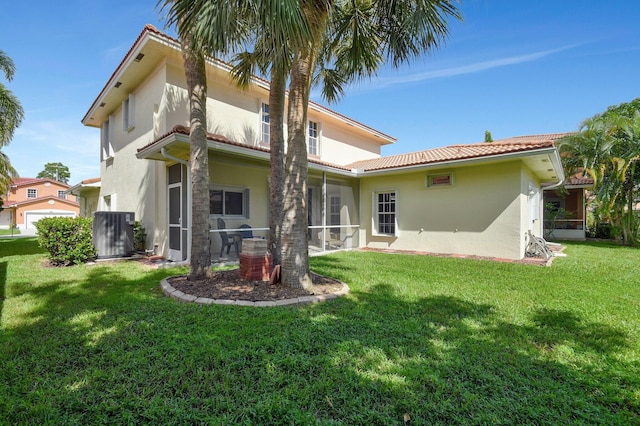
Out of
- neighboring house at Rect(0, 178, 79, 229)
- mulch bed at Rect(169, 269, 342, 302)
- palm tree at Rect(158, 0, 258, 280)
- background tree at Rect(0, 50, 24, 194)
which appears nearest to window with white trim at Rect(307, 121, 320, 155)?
palm tree at Rect(158, 0, 258, 280)

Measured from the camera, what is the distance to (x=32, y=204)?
37219mm

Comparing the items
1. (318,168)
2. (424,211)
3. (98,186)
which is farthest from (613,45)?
(98,186)

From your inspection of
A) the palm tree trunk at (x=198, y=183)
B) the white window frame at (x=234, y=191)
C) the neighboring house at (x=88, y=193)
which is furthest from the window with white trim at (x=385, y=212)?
the neighboring house at (x=88, y=193)

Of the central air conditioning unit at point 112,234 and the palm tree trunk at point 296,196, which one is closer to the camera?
the palm tree trunk at point 296,196

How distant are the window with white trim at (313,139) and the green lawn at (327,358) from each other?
984cm

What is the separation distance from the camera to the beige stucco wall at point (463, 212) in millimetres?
9430

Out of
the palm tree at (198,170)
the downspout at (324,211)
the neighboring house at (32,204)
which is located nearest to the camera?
the palm tree at (198,170)

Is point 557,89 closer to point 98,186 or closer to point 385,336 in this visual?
point 385,336

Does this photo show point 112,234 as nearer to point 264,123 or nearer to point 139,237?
point 139,237

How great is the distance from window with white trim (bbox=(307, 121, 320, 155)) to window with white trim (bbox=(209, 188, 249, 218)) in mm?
4909

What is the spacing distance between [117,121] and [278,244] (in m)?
11.7

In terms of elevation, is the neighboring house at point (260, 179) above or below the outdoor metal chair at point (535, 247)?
above

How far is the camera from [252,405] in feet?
7.61

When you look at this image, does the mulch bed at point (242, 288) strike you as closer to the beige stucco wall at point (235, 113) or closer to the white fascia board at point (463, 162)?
the beige stucco wall at point (235, 113)
